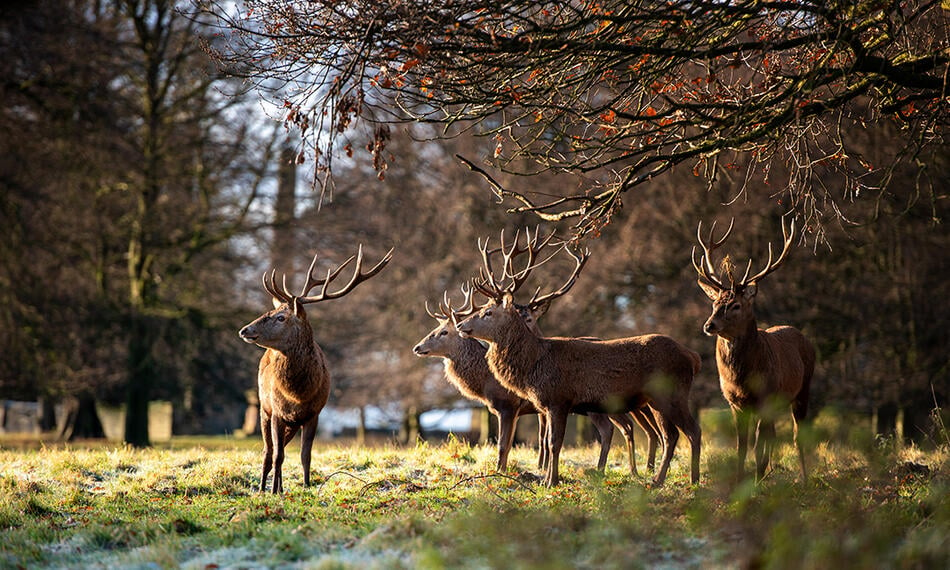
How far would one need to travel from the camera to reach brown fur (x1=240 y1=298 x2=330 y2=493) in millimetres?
9578

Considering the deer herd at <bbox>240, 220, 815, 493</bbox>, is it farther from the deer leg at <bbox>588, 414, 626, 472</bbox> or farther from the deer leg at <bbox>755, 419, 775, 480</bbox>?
the deer leg at <bbox>588, 414, 626, 472</bbox>

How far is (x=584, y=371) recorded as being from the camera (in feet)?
31.8

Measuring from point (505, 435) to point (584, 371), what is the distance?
60.7 inches

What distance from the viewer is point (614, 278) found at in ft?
66.4

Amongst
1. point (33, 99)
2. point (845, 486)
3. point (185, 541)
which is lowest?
point (185, 541)

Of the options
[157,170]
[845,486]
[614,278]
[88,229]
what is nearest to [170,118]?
[157,170]

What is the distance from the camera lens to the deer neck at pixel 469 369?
11.8 m

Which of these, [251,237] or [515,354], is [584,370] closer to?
[515,354]

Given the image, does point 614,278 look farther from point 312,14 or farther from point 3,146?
point 312,14

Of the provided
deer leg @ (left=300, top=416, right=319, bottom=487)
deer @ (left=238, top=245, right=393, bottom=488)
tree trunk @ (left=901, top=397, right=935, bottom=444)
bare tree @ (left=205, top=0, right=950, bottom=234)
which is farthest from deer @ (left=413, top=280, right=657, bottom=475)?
tree trunk @ (left=901, top=397, right=935, bottom=444)

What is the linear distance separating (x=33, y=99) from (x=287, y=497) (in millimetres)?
11301

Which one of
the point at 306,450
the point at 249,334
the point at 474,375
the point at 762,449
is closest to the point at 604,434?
the point at 474,375

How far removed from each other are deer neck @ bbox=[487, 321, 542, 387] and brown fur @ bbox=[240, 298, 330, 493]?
1.74m

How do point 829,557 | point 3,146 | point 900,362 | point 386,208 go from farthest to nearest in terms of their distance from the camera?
point 386,208
point 900,362
point 3,146
point 829,557
